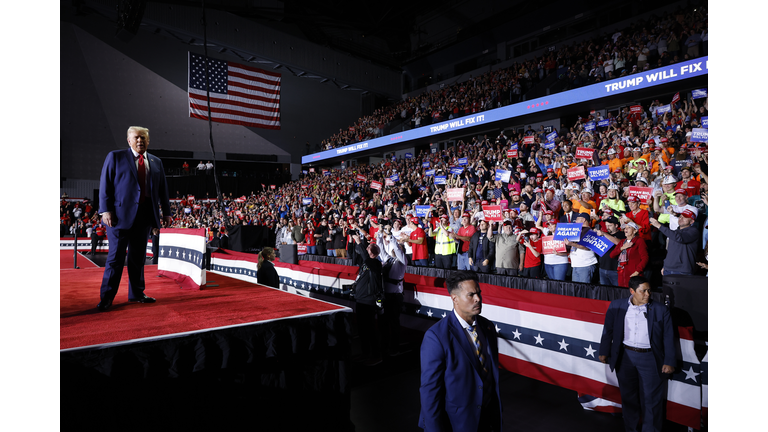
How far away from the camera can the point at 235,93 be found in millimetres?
22031

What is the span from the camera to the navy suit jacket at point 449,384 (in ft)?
8.00

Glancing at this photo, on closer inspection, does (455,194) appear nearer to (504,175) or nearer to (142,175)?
(504,175)

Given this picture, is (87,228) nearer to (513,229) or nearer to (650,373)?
(513,229)

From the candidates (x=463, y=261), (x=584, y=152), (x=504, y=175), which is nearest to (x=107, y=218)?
(x=463, y=261)

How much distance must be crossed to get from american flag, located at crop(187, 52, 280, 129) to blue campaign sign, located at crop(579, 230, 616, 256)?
18.8 meters

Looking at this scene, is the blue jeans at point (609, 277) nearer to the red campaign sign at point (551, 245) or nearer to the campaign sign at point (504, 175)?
the red campaign sign at point (551, 245)

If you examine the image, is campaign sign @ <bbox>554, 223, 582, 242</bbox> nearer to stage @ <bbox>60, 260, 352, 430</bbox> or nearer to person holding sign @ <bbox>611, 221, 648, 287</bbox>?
person holding sign @ <bbox>611, 221, 648, 287</bbox>

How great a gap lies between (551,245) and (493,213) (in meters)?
1.46

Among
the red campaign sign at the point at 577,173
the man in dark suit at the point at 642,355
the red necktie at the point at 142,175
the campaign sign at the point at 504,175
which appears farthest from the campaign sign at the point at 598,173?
the red necktie at the point at 142,175

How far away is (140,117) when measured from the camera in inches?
1191

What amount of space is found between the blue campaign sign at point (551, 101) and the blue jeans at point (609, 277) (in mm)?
7062

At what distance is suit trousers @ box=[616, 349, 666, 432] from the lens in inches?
142

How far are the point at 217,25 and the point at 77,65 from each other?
1012 cm

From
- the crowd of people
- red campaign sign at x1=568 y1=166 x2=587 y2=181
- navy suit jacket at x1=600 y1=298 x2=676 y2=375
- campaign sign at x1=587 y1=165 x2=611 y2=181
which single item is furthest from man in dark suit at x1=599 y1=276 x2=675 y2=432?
the crowd of people
